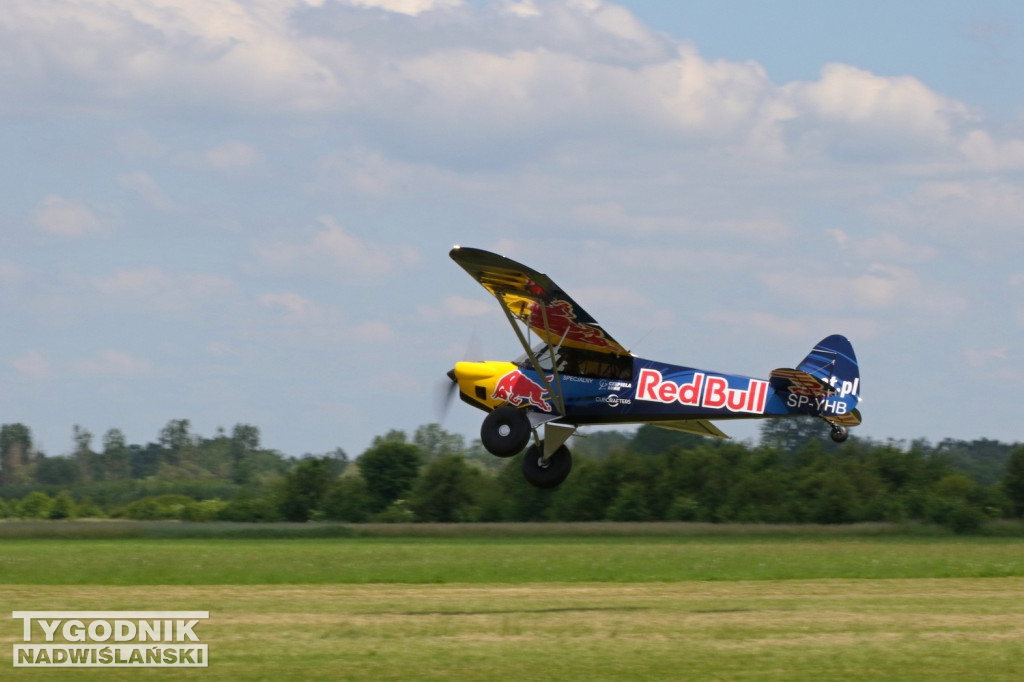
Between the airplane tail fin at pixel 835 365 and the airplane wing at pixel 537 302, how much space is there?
3467mm

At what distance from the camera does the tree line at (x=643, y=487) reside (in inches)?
1988

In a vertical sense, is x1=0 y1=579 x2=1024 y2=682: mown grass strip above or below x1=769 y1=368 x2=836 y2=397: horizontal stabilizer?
below

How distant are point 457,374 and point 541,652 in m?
4.94

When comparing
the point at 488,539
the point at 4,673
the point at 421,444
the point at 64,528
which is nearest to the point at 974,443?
the point at 421,444

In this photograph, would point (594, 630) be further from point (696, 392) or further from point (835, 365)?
point (835, 365)

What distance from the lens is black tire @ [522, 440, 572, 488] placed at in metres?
21.3

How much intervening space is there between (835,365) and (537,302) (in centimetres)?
535

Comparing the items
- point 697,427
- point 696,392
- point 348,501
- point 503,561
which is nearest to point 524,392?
point 696,392

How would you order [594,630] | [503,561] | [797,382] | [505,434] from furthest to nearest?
[503,561] → [797,382] → [594,630] → [505,434]

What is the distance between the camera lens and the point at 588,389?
2105 centimetres

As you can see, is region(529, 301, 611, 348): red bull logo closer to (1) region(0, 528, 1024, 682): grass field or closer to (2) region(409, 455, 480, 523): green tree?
(1) region(0, 528, 1024, 682): grass field

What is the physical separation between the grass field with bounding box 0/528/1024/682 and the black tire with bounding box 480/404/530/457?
9.29ft

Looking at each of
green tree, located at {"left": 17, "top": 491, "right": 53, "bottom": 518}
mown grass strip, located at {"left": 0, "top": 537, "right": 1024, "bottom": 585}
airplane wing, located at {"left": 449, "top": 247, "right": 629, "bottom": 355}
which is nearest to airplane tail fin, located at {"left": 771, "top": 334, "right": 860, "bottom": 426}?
airplane wing, located at {"left": 449, "top": 247, "right": 629, "bottom": 355}

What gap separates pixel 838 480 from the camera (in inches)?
2020
